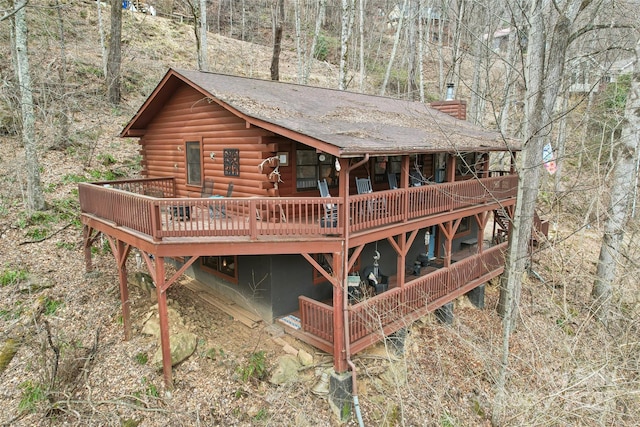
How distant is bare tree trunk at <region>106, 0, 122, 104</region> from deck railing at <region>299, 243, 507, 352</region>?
1779 cm

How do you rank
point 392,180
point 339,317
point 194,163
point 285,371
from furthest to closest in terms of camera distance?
1. point 392,180
2. point 194,163
3. point 285,371
4. point 339,317

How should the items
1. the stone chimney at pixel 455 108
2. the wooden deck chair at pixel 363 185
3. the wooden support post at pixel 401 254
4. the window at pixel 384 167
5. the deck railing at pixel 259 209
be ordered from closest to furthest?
the deck railing at pixel 259 209 → the wooden support post at pixel 401 254 → the wooden deck chair at pixel 363 185 → the window at pixel 384 167 → the stone chimney at pixel 455 108

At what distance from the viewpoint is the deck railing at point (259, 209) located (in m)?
8.21

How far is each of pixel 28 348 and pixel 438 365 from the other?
33.7ft

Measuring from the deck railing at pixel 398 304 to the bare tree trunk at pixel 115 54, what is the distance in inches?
700

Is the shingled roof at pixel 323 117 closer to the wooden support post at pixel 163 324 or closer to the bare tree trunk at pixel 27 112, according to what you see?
the bare tree trunk at pixel 27 112

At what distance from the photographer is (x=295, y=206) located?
1085cm

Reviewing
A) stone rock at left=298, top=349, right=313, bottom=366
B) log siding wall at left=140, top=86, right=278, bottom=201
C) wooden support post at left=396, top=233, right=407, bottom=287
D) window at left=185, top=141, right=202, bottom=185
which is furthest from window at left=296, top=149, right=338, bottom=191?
stone rock at left=298, top=349, right=313, bottom=366

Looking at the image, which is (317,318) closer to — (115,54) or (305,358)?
(305,358)

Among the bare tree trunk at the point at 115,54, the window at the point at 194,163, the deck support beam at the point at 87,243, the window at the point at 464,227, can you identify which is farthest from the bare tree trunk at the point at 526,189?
the bare tree trunk at the point at 115,54

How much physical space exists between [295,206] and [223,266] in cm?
309

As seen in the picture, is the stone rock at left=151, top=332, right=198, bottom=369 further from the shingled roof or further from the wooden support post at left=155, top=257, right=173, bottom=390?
the shingled roof

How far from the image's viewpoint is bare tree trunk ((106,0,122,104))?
66.5ft

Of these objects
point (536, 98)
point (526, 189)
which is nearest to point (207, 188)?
point (536, 98)
